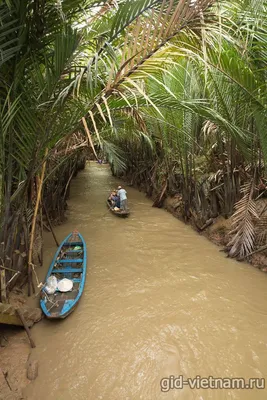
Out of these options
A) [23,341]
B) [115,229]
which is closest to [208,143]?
[115,229]

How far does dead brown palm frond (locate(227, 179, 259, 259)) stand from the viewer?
14.1 ft

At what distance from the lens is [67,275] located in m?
4.12

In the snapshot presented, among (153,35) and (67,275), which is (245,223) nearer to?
(67,275)

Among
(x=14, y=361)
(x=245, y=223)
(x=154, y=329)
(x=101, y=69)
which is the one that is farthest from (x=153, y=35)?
(x=245, y=223)

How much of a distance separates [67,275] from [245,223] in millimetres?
3077

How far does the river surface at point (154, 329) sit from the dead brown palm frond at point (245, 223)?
11.8 inches

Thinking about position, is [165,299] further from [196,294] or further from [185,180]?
[185,180]

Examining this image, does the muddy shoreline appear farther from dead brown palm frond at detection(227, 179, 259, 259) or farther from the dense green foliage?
dead brown palm frond at detection(227, 179, 259, 259)

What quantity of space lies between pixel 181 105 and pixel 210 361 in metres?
2.56

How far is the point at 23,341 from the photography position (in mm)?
2836

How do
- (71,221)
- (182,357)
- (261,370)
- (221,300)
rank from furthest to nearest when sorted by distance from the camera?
(71,221) → (221,300) → (182,357) → (261,370)

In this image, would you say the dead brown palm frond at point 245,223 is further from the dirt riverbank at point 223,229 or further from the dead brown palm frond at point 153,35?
the dead brown palm frond at point 153,35

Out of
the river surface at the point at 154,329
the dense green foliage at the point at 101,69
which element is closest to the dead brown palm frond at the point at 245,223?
the dense green foliage at the point at 101,69

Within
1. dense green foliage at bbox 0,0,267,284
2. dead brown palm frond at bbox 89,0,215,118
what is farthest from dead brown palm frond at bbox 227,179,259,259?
dead brown palm frond at bbox 89,0,215,118
